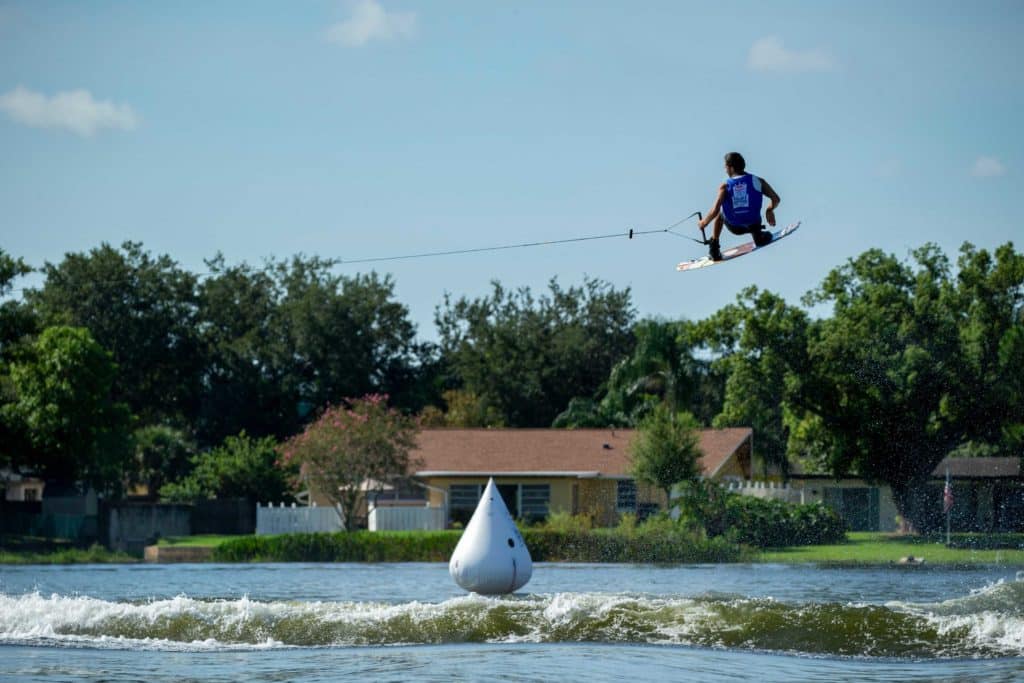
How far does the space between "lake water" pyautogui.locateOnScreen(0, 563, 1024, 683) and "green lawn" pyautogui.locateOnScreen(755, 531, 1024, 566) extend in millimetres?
14303

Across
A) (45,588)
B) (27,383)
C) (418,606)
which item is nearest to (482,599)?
(418,606)

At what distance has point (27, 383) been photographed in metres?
60.7

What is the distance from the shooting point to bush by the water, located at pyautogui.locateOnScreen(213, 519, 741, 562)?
4791 cm

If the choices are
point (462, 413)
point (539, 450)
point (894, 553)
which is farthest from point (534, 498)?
point (462, 413)

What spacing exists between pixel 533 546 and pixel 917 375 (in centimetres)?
1775

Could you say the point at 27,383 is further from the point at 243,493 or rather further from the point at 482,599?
the point at 482,599

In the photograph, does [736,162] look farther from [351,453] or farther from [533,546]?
[351,453]

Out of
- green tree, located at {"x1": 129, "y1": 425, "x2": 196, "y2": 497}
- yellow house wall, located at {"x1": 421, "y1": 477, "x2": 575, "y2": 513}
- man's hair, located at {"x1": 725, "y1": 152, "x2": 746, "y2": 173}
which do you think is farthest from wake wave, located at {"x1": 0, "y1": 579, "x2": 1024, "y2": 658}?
green tree, located at {"x1": 129, "y1": 425, "x2": 196, "y2": 497}

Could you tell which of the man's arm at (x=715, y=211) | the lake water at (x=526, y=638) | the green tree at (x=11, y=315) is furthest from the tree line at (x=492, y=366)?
the man's arm at (x=715, y=211)

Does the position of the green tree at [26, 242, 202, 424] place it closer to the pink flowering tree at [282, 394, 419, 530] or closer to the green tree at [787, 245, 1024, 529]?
Answer: the pink flowering tree at [282, 394, 419, 530]

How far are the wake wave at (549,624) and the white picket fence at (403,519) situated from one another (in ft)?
96.1

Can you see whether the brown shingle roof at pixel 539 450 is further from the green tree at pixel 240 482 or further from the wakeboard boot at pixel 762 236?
the wakeboard boot at pixel 762 236

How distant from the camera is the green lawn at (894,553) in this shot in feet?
156

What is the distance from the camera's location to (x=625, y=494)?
6084 centimetres
